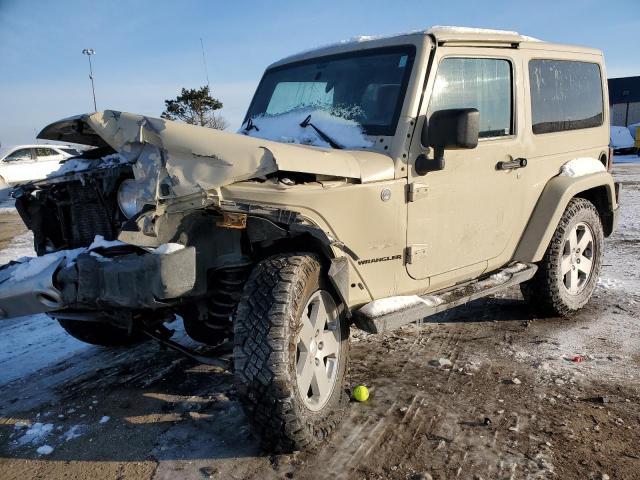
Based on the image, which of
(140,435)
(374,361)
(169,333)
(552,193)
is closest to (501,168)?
(552,193)

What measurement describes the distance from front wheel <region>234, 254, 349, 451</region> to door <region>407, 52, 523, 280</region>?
2.89 ft

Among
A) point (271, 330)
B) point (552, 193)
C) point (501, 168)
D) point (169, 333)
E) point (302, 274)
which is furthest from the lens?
point (552, 193)

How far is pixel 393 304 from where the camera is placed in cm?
326

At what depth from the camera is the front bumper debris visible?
8.13ft

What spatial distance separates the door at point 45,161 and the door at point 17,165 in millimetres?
201

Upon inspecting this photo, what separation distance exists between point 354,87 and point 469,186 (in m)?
1.04

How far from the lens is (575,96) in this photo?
15.8 feet

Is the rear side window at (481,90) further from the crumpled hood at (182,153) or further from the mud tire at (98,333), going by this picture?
the mud tire at (98,333)

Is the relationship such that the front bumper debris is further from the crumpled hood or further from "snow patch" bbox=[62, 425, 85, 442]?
"snow patch" bbox=[62, 425, 85, 442]

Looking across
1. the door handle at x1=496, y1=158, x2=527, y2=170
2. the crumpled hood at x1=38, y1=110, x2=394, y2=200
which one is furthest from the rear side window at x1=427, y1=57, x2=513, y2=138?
the crumpled hood at x1=38, y1=110, x2=394, y2=200

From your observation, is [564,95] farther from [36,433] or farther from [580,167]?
[36,433]

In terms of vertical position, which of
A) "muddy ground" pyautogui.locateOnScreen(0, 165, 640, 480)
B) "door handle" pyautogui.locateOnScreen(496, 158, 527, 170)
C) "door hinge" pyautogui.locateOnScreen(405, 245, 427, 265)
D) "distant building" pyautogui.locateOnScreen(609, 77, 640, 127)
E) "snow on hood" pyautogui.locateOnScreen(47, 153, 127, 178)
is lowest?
"muddy ground" pyautogui.locateOnScreen(0, 165, 640, 480)

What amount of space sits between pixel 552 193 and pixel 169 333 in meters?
3.16

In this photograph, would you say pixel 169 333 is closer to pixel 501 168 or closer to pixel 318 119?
pixel 318 119
